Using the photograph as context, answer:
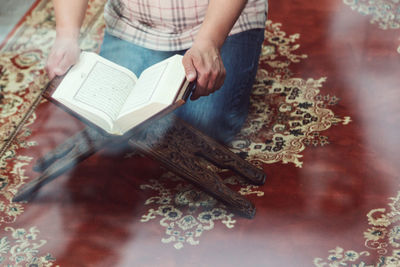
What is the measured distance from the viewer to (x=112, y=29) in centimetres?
162

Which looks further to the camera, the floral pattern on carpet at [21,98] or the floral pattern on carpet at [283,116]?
the floral pattern on carpet at [283,116]

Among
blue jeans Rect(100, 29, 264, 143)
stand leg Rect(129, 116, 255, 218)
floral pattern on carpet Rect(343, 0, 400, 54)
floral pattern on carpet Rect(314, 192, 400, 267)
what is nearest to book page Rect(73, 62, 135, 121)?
stand leg Rect(129, 116, 255, 218)

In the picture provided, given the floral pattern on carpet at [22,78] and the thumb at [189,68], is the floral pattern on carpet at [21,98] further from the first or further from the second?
the thumb at [189,68]

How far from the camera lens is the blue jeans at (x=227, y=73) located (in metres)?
1.49

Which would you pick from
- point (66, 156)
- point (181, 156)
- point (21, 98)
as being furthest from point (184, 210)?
point (21, 98)

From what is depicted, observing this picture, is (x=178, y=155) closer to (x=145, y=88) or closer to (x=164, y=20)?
(x=145, y=88)

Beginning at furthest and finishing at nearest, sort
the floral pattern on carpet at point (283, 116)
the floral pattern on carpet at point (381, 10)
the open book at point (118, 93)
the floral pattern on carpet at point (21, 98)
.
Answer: the floral pattern on carpet at point (381, 10) → the floral pattern on carpet at point (283, 116) → the floral pattern on carpet at point (21, 98) → the open book at point (118, 93)

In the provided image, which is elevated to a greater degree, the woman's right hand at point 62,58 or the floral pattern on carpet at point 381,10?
the floral pattern on carpet at point 381,10

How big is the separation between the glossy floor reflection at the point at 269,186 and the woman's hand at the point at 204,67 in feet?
1.13

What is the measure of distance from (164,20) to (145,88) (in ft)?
1.24

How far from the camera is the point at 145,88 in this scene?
121cm

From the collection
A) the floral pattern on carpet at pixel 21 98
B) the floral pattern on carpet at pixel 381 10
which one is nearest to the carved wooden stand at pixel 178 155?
the floral pattern on carpet at pixel 21 98

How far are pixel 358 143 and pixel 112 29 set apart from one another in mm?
792

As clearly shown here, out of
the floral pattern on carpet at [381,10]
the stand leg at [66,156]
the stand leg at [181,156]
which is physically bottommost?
the stand leg at [66,156]
